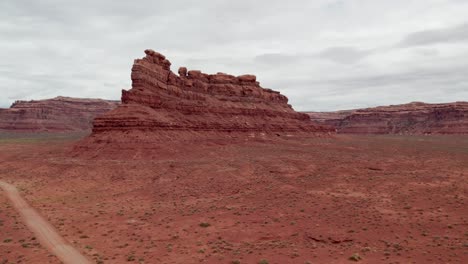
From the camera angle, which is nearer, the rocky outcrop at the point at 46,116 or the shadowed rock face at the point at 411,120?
the shadowed rock face at the point at 411,120

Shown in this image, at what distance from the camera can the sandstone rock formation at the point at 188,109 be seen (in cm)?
4756

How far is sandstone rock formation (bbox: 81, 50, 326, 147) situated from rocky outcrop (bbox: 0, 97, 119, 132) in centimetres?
10850


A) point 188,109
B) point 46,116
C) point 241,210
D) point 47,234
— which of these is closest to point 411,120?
point 188,109

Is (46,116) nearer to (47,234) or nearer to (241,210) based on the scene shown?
(47,234)

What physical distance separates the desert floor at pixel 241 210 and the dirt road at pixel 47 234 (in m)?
0.50

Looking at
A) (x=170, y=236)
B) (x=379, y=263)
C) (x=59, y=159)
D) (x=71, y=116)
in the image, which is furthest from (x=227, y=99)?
(x=71, y=116)

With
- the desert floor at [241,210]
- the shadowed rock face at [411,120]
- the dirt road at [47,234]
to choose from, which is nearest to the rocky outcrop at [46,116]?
the desert floor at [241,210]

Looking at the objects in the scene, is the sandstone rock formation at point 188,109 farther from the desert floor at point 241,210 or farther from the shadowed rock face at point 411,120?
the shadowed rock face at point 411,120

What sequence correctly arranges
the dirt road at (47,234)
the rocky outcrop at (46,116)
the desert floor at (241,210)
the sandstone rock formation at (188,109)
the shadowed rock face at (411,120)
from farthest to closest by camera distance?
the rocky outcrop at (46,116) → the shadowed rock face at (411,120) → the sandstone rock formation at (188,109) → the desert floor at (241,210) → the dirt road at (47,234)

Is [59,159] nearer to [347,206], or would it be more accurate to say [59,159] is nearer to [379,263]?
[347,206]

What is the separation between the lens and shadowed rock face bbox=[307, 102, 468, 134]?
458 feet

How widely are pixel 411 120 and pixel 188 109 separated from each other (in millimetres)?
133884

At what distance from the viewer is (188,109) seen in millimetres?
61188

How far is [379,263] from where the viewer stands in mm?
15773
